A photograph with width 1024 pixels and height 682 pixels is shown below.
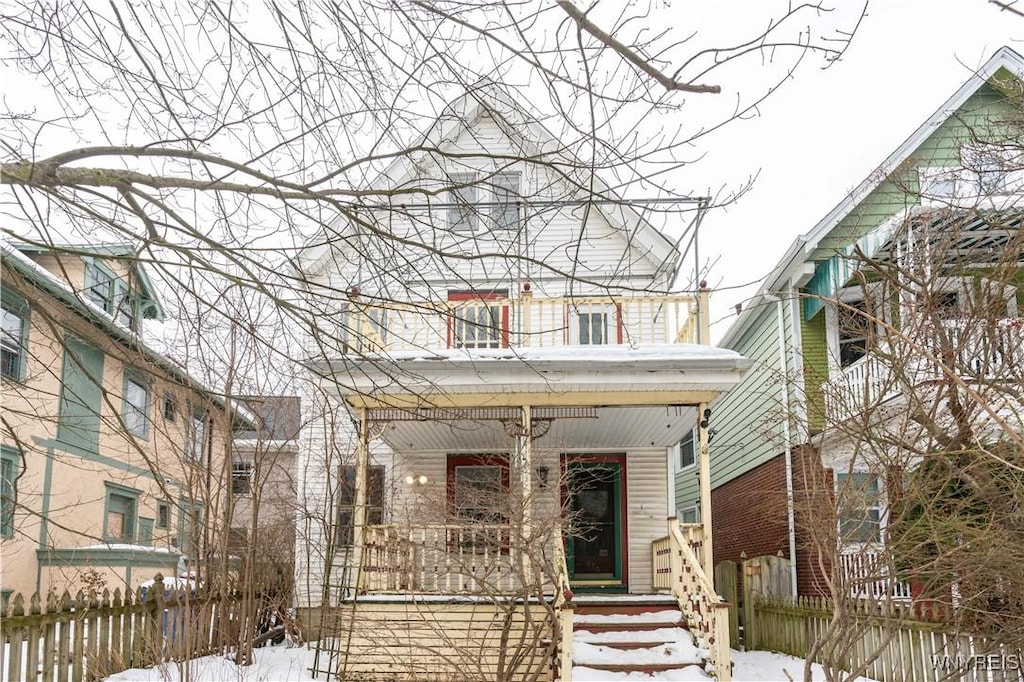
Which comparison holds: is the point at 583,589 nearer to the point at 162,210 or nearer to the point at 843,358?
the point at 843,358

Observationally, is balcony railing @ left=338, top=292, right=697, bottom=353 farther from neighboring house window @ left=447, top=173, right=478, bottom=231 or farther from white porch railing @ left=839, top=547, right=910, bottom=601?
neighboring house window @ left=447, top=173, right=478, bottom=231

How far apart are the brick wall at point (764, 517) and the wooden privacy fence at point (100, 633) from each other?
22.9 ft

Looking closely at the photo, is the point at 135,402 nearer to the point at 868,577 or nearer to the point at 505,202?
the point at 868,577

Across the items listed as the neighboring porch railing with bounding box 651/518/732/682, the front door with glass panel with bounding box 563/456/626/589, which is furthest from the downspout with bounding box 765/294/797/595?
the neighboring porch railing with bounding box 651/518/732/682

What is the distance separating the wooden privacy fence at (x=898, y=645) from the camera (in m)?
7.45

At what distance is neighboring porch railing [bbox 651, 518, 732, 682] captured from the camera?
365 inches

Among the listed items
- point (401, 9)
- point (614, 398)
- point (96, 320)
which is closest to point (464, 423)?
point (614, 398)

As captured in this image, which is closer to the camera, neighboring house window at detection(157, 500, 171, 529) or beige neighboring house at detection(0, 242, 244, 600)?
neighboring house window at detection(157, 500, 171, 529)

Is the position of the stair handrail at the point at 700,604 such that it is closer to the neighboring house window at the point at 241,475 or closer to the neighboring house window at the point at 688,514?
the neighboring house window at the point at 241,475

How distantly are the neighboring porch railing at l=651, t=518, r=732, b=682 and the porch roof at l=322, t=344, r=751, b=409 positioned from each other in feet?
5.61

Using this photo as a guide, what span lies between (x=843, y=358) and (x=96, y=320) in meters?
12.6

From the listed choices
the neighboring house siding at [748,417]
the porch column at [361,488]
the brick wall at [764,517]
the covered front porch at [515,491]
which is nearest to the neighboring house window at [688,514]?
the neighboring house siding at [748,417]

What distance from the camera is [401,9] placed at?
4.41 meters

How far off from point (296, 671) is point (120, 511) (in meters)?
9.03
